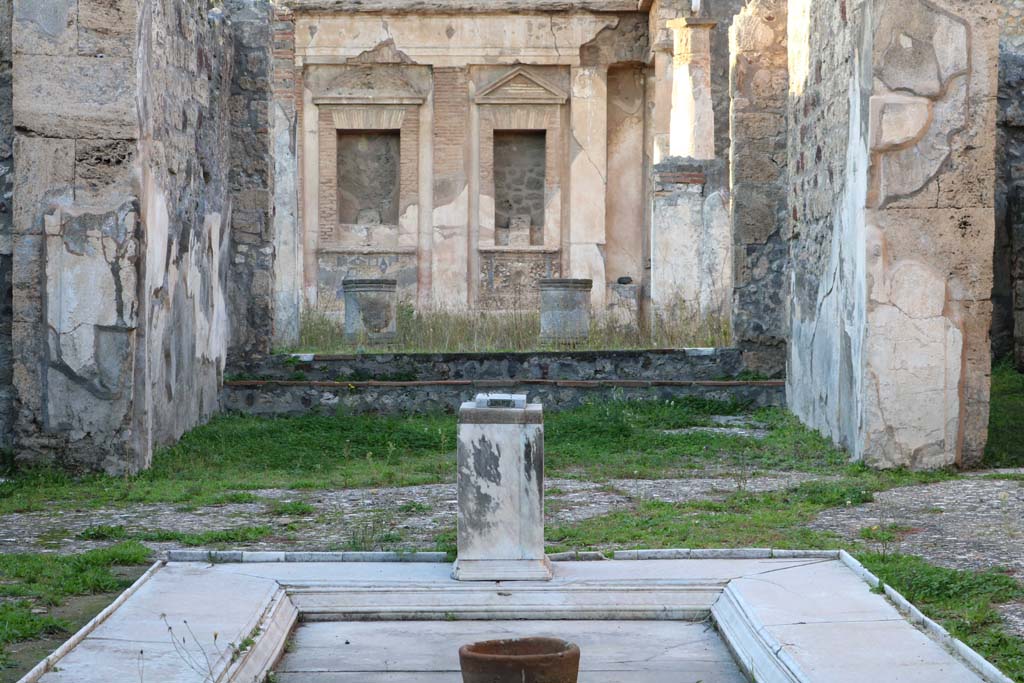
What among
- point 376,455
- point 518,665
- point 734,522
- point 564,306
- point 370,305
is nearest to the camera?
point 518,665

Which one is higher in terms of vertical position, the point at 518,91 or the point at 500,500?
the point at 518,91

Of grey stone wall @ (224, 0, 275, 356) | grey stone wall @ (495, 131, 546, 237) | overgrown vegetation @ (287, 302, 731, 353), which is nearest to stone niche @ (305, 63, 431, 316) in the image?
grey stone wall @ (495, 131, 546, 237)

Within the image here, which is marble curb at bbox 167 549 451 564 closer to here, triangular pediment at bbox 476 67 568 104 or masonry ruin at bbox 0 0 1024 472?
masonry ruin at bbox 0 0 1024 472

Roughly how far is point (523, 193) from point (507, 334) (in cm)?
871

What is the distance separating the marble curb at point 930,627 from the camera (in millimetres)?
3648

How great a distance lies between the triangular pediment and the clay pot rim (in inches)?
677

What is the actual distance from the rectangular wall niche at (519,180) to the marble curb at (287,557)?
15577 millimetres

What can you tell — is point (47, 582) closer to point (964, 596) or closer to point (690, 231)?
point (964, 596)

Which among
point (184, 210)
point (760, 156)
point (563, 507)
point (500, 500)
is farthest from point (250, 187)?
point (500, 500)

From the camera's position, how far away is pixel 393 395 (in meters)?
10.1

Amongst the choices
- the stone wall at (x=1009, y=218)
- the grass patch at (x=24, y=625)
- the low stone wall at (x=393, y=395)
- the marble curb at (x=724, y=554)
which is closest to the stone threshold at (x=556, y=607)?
the marble curb at (x=724, y=554)

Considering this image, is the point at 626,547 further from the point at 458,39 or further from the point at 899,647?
the point at 458,39

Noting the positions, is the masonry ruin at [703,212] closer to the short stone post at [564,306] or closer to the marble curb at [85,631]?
the short stone post at [564,306]

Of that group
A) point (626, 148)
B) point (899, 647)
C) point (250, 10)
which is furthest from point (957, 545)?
point (626, 148)
